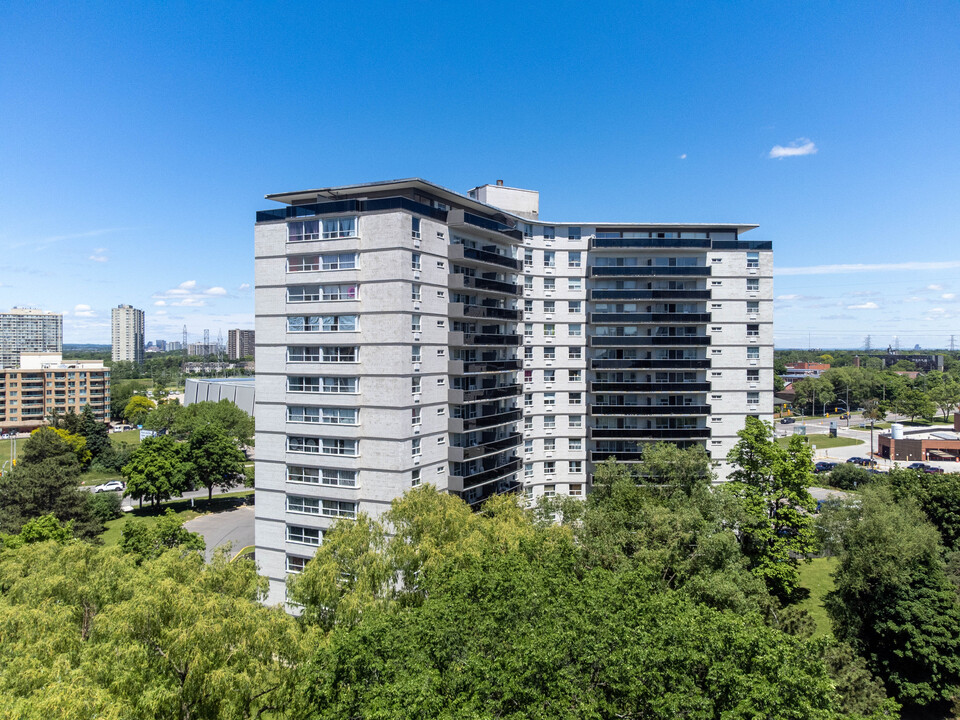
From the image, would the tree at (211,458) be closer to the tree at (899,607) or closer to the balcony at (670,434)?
the balcony at (670,434)

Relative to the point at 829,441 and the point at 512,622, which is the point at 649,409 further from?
the point at 829,441

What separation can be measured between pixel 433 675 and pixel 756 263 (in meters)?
53.6

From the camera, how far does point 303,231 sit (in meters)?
41.2

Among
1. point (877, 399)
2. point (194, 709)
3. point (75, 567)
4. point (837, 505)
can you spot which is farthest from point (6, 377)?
point (877, 399)

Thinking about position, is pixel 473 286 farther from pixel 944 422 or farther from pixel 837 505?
pixel 944 422

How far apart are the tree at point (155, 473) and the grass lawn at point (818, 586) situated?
2805 inches

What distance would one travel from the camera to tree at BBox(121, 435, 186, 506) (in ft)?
234

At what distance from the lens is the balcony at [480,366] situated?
44469 mm

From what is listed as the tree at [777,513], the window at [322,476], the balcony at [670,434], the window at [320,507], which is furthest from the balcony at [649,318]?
the window at [320,507]

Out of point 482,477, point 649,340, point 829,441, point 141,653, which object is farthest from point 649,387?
point 829,441

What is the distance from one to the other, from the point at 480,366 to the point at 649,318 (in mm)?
21149

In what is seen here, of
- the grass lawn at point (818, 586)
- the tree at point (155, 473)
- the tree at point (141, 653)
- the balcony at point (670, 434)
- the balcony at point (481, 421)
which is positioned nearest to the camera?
the tree at point (141, 653)

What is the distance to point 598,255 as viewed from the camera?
59156 millimetres

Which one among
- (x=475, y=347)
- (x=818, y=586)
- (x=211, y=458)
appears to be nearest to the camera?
(x=475, y=347)
